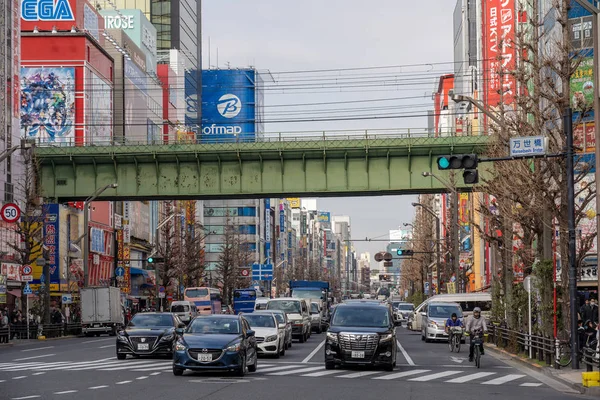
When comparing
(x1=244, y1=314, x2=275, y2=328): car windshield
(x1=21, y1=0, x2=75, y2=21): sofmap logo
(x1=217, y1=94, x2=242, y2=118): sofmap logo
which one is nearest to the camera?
(x1=244, y1=314, x2=275, y2=328): car windshield

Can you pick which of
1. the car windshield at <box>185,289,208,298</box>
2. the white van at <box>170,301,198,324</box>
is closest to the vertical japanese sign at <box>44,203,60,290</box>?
the car windshield at <box>185,289,208,298</box>

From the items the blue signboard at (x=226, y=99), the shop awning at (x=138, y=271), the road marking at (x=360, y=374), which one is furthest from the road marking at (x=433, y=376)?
the blue signboard at (x=226, y=99)

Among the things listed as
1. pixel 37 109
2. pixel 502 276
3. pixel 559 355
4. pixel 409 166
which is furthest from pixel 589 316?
pixel 37 109

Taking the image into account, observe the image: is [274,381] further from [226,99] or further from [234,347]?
[226,99]

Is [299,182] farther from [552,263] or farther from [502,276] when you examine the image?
[552,263]

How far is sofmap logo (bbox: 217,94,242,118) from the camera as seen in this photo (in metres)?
152

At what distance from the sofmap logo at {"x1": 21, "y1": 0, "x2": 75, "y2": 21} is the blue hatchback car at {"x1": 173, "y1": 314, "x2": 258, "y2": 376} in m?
68.7

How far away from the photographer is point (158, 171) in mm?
54812

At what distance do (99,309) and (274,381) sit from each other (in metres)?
37.6

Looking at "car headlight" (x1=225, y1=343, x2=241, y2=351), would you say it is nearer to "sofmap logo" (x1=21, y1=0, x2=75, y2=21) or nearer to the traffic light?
the traffic light

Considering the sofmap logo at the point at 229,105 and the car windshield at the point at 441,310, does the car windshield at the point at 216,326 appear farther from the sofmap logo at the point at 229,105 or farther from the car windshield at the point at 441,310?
the sofmap logo at the point at 229,105

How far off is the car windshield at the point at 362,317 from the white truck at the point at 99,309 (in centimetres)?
3216

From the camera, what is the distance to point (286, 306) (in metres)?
46.6

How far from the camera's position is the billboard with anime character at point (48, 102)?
85812 millimetres
